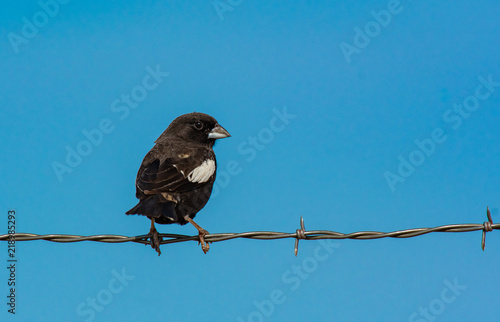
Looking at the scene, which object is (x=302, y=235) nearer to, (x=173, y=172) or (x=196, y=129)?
(x=173, y=172)

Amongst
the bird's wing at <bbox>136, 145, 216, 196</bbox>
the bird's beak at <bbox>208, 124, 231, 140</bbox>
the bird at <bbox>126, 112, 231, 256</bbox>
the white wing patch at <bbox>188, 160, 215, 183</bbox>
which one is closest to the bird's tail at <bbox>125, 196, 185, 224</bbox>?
the bird at <bbox>126, 112, 231, 256</bbox>

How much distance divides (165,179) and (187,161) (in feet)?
1.89

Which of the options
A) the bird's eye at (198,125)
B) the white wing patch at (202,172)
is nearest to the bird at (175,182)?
the white wing patch at (202,172)

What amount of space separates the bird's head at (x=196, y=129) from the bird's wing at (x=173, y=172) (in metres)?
0.82

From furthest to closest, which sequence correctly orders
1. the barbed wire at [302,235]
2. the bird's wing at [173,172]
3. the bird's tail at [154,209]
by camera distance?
the bird's wing at [173,172], the bird's tail at [154,209], the barbed wire at [302,235]

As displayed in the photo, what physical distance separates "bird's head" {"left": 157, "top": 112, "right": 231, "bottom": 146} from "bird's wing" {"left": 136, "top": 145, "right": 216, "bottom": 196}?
818mm

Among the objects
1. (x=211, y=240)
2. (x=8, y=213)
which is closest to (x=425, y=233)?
(x=211, y=240)

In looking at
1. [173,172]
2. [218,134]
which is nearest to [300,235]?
[173,172]

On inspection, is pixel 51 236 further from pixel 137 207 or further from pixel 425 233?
pixel 425 233

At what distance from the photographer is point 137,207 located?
628cm

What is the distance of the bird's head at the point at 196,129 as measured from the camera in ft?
27.7

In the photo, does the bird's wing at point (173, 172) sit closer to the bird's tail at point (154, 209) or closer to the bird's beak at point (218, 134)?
the bird's tail at point (154, 209)

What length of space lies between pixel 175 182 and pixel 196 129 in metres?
1.88

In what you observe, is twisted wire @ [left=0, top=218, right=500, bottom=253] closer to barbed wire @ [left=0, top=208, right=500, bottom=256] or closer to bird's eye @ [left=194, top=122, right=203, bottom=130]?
barbed wire @ [left=0, top=208, right=500, bottom=256]
